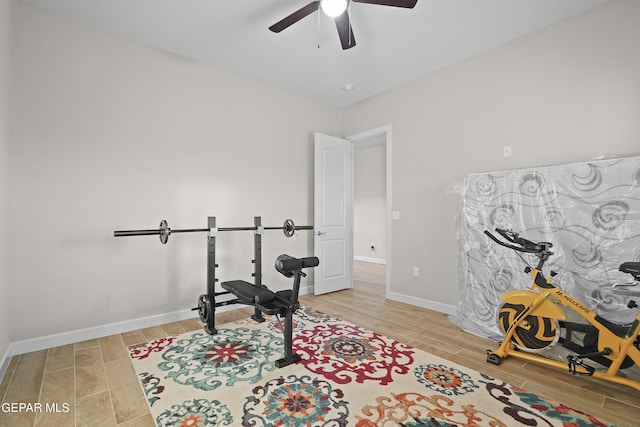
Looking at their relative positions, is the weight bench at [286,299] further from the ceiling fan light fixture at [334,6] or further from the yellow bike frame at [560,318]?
the ceiling fan light fixture at [334,6]

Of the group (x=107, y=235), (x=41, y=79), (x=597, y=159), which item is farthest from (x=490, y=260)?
(x=41, y=79)

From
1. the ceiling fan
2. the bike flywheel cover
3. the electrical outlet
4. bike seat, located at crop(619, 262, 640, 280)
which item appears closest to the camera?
bike seat, located at crop(619, 262, 640, 280)

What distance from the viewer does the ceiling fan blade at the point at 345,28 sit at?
7.49 ft

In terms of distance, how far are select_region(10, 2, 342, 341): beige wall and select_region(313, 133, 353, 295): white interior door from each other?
0.75 m

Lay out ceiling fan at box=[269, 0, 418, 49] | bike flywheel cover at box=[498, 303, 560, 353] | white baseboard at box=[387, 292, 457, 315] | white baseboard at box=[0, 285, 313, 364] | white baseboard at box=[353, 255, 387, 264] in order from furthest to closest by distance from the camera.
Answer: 1. white baseboard at box=[353, 255, 387, 264]
2. white baseboard at box=[387, 292, 457, 315]
3. white baseboard at box=[0, 285, 313, 364]
4. bike flywheel cover at box=[498, 303, 560, 353]
5. ceiling fan at box=[269, 0, 418, 49]

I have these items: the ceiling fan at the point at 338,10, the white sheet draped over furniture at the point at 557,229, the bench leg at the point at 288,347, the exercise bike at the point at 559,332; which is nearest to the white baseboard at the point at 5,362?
the bench leg at the point at 288,347

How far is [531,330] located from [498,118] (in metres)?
2.12

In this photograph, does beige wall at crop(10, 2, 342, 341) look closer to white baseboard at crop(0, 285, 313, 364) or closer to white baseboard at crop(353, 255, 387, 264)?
white baseboard at crop(0, 285, 313, 364)

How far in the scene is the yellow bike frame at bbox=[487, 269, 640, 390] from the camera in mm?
1896

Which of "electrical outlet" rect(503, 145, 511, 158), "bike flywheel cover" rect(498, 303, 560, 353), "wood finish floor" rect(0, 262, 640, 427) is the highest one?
"electrical outlet" rect(503, 145, 511, 158)

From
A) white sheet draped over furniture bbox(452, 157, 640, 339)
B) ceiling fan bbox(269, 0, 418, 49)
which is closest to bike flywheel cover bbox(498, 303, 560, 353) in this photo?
white sheet draped over furniture bbox(452, 157, 640, 339)

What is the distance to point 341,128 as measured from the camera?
5.02 m

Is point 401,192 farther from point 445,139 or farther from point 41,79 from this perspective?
point 41,79

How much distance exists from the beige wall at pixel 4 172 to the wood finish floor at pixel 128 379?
0.34m
